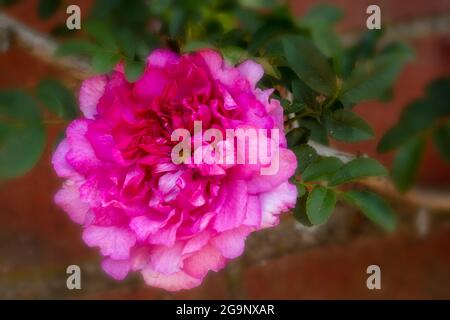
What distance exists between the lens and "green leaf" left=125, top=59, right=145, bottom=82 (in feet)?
1.24

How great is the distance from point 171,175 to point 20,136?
21cm

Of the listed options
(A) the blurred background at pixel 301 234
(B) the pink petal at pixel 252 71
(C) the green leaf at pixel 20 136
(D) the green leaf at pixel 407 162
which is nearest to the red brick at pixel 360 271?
(A) the blurred background at pixel 301 234

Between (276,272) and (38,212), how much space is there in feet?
0.95

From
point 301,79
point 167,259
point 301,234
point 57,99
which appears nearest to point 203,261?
point 167,259

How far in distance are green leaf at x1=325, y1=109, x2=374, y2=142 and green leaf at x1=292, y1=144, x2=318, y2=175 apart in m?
0.02

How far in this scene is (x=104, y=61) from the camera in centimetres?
43

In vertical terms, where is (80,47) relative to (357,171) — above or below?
above

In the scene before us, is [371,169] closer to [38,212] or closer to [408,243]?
[408,243]

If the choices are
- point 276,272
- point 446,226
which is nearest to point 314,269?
point 276,272

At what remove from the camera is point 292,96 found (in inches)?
17.2

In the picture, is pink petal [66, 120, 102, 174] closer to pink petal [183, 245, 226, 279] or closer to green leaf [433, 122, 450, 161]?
pink petal [183, 245, 226, 279]

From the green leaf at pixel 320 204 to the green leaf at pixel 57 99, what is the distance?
22cm

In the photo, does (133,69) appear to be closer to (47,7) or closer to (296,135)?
(296,135)

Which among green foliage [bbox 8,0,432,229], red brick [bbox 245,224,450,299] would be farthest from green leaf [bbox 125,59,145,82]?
red brick [bbox 245,224,450,299]
